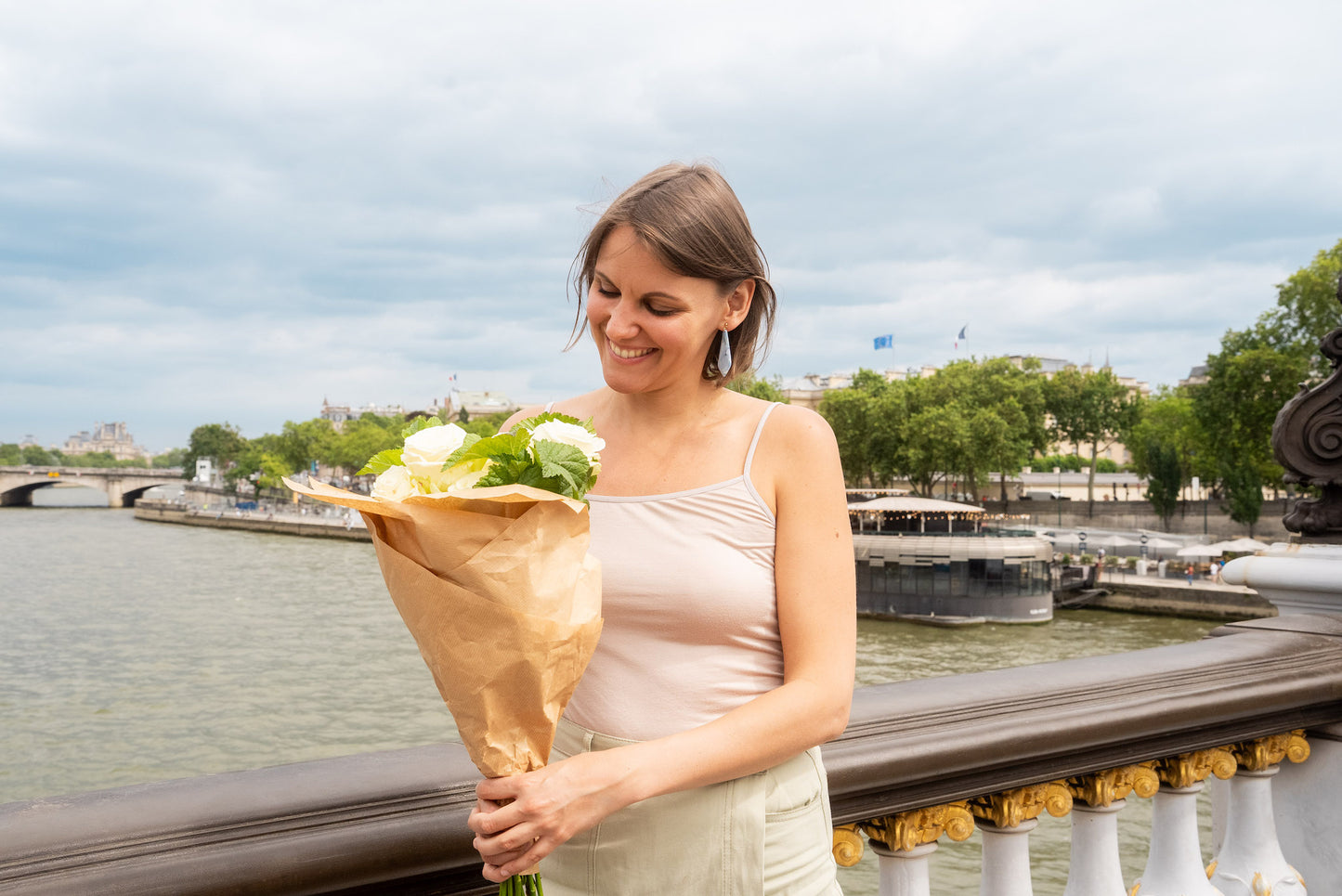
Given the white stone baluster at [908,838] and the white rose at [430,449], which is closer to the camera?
the white rose at [430,449]

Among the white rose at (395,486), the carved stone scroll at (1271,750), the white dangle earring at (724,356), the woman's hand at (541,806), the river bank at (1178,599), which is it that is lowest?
the river bank at (1178,599)

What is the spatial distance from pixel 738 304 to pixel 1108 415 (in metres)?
59.1

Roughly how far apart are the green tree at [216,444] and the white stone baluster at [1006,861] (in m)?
115

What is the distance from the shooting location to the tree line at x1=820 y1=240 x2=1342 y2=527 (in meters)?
35.6

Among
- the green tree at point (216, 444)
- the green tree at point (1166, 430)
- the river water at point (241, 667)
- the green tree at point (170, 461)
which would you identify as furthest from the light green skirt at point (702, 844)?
the green tree at point (170, 461)

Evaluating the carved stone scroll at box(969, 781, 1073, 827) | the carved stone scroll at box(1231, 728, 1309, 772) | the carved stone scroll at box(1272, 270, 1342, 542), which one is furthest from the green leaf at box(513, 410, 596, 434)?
the carved stone scroll at box(1272, 270, 1342, 542)

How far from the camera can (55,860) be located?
1.12 metres

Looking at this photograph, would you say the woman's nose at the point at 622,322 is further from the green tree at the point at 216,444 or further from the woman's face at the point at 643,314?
the green tree at the point at 216,444

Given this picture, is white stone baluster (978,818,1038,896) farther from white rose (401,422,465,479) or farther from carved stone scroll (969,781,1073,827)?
white rose (401,422,465,479)

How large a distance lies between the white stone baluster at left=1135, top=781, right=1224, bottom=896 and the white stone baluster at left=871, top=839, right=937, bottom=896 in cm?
65

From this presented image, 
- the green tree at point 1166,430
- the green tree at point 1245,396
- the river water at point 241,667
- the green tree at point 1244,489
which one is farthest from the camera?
the green tree at point 1166,430

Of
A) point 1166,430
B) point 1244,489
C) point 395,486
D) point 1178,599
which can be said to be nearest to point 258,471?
point 1166,430

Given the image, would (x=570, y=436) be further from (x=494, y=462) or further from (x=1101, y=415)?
(x=1101, y=415)

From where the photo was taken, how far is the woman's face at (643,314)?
132 cm
